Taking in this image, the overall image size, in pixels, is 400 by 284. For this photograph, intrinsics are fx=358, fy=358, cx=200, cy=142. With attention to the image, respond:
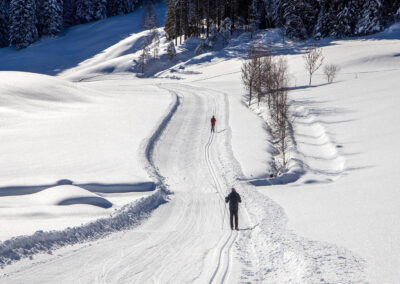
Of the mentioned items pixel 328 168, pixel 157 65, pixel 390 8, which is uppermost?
pixel 390 8

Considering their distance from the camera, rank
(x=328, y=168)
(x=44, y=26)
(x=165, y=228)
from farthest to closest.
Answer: (x=44, y=26), (x=328, y=168), (x=165, y=228)

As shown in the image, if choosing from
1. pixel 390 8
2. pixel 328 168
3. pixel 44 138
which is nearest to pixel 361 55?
pixel 390 8

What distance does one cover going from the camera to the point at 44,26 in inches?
3307

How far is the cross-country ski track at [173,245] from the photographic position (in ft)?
29.3

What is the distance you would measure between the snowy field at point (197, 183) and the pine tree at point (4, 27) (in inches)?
1886

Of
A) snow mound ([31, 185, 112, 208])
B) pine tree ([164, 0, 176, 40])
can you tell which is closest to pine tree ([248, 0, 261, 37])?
pine tree ([164, 0, 176, 40])

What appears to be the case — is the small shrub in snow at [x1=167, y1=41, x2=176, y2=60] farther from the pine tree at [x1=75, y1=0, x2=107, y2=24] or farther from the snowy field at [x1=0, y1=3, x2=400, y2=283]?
the pine tree at [x1=75, y1=0, x2=107, y2=24]

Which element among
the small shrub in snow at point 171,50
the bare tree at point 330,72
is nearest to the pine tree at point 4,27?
the small shrub in snow at point 171,50

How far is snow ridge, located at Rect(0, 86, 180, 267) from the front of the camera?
31.2 ft

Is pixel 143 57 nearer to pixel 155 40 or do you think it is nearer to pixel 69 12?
pixel 155 40

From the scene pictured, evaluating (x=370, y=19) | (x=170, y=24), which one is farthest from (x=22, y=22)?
(x=370, y=19)

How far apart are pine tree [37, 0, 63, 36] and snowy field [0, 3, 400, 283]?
4496 cm

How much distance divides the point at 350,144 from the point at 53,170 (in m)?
19.0

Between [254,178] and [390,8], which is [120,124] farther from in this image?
[390,8]
